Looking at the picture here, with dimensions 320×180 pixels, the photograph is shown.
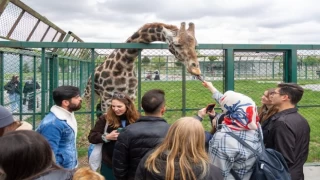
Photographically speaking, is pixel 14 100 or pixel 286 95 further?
pixel 14 100

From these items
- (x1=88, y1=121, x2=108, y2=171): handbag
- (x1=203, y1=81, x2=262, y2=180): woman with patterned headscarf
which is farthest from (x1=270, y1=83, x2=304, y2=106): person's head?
(x1=88, y1=121, x2=108, y2=171): handbag

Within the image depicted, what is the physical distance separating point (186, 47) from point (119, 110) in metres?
1.85

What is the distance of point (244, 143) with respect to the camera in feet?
9.35

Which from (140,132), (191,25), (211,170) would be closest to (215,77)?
(191,25)

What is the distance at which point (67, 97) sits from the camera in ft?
11.6

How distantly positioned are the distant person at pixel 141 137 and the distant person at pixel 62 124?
0.62 m

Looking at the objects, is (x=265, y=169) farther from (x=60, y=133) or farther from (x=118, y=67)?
(x=118, y=67)

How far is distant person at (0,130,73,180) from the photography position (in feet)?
6.21

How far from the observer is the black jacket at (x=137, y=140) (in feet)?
9.97

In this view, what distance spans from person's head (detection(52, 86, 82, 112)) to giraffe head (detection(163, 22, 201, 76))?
1785 mm

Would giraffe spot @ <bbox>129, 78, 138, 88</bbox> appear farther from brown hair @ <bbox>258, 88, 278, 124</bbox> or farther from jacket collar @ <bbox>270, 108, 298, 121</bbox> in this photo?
jacket collar @ <bbox>270, 108, 298, 121</bbox>

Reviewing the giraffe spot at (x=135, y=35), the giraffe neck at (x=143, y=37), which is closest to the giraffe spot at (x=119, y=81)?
the giraffe neck at (x=143, y=37)

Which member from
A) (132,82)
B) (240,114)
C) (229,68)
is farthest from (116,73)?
(240,114)

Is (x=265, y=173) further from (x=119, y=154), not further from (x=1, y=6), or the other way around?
(x=1, y=6)
